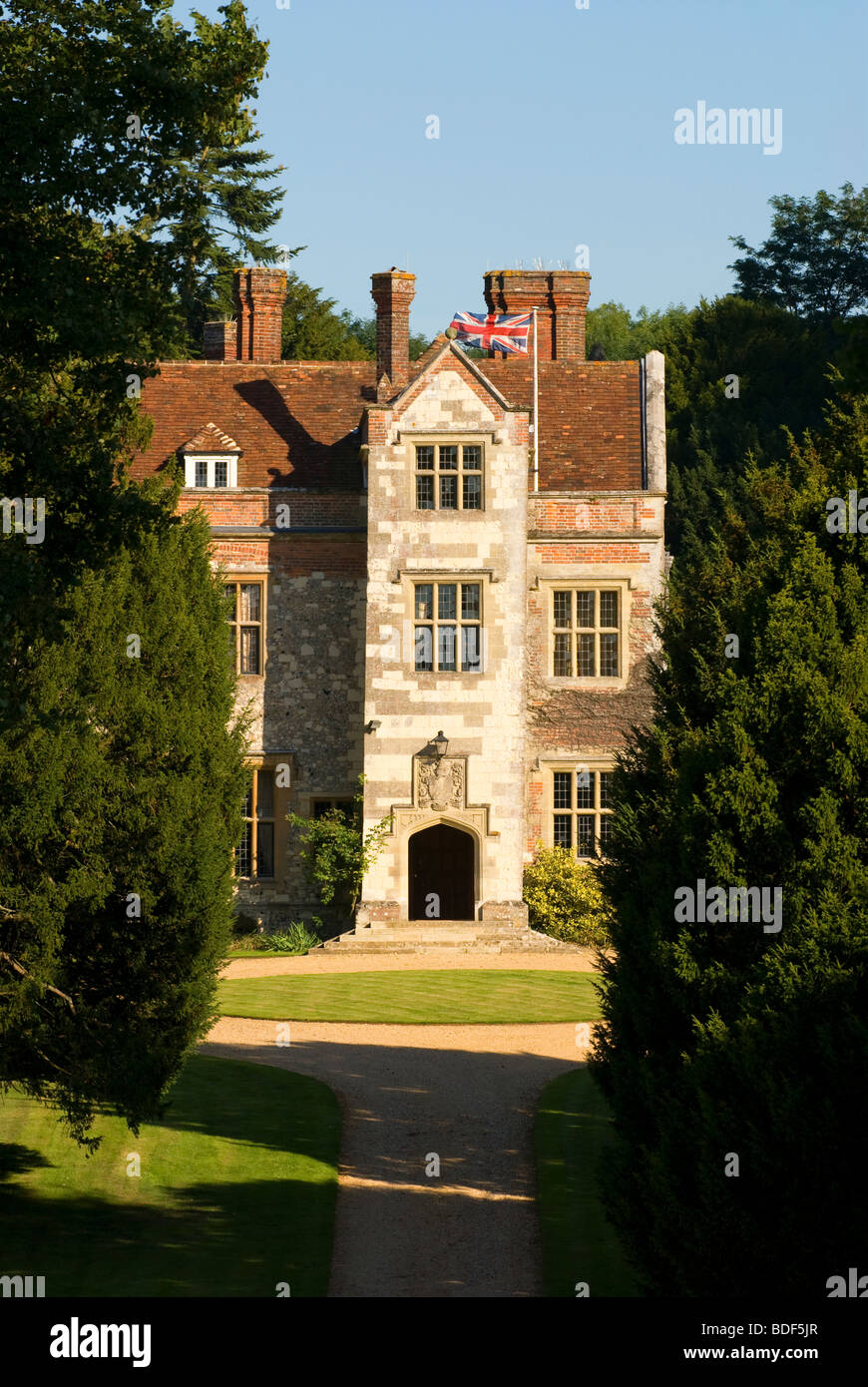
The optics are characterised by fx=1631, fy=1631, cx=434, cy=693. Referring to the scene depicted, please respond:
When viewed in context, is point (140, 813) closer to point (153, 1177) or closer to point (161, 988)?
point (161, 988)

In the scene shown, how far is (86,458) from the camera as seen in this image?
36.1ft

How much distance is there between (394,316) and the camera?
27.9 m

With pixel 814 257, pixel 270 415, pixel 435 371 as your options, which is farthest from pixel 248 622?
pixel 814 257

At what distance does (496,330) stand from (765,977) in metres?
20.9

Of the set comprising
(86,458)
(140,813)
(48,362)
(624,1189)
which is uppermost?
(48,362)

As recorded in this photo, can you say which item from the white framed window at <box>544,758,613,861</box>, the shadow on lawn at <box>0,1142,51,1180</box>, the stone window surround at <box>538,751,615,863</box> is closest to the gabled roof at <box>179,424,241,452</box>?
the stone window surround at <box>538,751,615,863</box>

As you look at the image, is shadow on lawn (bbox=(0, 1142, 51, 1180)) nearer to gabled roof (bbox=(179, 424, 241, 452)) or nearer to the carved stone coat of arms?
the carved stone coat of arms

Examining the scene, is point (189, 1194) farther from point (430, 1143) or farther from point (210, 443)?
point (210, 443)

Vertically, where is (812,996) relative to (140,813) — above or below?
below

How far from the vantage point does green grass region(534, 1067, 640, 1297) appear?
1070 cm

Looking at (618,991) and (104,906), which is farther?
(104,906)
